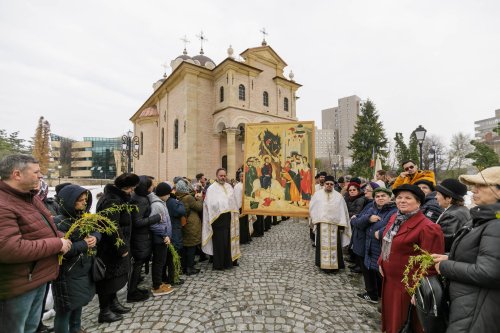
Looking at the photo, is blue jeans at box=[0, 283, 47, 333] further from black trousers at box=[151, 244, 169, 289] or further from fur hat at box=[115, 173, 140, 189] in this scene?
black trousers at box=[151, 244, 169, 289]

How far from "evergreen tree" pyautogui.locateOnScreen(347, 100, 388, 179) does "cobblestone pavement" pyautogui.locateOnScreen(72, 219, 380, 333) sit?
3221 centimetres

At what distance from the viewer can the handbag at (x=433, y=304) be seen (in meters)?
2.06

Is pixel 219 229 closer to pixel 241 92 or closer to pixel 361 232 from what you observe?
pixel 361 232

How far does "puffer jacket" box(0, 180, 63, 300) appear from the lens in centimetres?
203

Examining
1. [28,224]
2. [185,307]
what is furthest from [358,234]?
[28,224]

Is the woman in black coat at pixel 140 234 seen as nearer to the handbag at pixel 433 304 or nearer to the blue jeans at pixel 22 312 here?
the blue jeans at pixel 22 312

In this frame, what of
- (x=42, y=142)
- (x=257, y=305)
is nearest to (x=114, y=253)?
(x=257, y=305)

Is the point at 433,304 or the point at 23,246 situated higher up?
the point at 23,246

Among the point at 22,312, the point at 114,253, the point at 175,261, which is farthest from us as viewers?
the point at 175,261

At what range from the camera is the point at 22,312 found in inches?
86.7

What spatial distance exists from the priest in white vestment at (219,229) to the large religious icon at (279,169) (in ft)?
3.03

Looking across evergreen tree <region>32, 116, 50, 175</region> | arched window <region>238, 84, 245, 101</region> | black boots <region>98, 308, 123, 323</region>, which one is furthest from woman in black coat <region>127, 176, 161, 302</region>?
evergreen tree <region>32, 116, 50, 175</region>

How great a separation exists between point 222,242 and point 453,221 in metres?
4.31

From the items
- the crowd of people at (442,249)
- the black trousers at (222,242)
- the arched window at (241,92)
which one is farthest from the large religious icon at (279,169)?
the arched window at (241,92)
